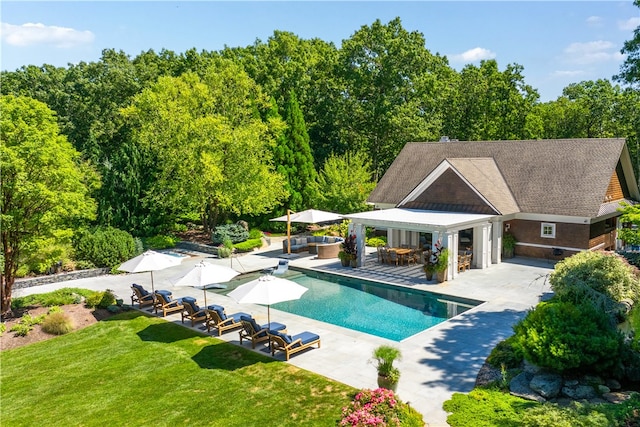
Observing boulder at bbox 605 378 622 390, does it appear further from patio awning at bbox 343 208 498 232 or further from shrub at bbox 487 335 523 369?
patio awning at bbox 343 208 498 232

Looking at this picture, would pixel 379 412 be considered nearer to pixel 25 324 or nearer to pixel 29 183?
pixel 25 324

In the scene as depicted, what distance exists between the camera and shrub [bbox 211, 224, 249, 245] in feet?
112

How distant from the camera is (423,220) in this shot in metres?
25.9

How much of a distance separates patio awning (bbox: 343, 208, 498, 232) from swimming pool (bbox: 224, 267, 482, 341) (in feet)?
11.5

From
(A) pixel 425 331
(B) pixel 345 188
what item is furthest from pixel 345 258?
(B) pixel 345 188

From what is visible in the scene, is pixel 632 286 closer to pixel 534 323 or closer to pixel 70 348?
pixel 534 323

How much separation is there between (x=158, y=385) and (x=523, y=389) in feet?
32.8

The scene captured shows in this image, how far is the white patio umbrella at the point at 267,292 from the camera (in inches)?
587

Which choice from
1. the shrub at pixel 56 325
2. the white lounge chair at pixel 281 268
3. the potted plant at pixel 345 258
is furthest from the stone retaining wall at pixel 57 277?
the potted plant at pixel 345 258

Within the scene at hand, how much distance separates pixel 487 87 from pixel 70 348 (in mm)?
48397

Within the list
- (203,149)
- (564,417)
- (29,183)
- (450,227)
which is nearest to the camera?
(564,417)

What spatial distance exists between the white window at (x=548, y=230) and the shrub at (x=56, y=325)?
84.6ft

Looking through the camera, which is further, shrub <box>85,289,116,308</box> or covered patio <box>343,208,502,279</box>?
covered patio <box>343,208,502,279</box>

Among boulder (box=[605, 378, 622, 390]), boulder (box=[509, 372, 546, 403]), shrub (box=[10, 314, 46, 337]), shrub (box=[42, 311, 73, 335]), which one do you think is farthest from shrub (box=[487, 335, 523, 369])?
shrub (box=[10, 314, 46, 337])
